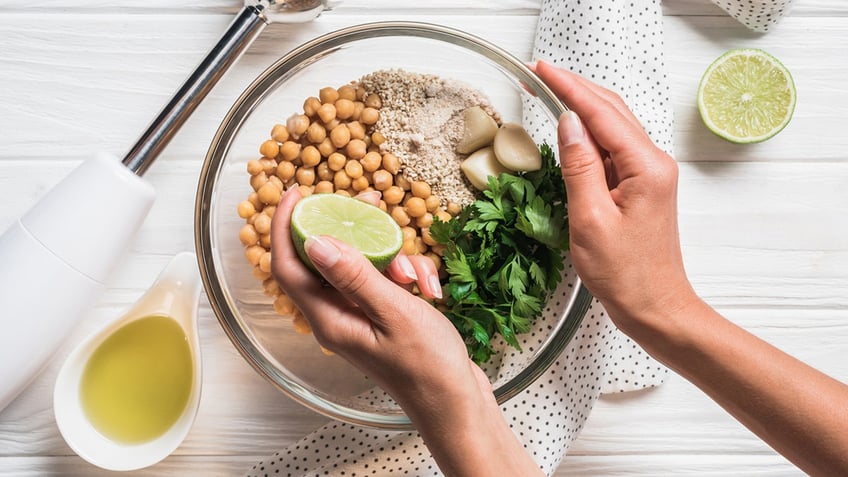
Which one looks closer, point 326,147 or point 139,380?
point 326,147

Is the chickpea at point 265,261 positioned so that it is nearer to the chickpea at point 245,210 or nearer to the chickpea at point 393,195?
the chickpea at point 245,210

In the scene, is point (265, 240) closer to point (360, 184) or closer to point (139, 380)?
point (360, 184)

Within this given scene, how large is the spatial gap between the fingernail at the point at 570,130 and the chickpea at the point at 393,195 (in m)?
0.28

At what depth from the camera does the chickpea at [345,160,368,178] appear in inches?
42.1

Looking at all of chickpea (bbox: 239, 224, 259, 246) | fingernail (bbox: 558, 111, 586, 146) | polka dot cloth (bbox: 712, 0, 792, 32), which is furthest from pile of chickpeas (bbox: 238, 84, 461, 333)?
polka dot cloth (bbox: 712, 0, 792, 32)

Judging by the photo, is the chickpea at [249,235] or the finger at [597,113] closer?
the finger at [597,113]

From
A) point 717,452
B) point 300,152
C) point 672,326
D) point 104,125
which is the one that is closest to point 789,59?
point 672,326

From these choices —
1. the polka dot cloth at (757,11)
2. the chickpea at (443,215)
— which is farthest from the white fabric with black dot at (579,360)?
the chickpea at (443,215)

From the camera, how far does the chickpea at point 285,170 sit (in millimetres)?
1087

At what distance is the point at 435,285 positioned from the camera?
3.13 feet

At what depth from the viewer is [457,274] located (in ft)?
3.18

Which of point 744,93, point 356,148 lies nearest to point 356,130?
point 356,148

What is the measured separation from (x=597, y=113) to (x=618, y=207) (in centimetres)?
13

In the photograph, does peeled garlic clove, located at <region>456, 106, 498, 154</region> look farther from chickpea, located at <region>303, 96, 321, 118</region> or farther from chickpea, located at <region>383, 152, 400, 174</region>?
chickpea, located at <region>303, 96, 321, 118</region>
